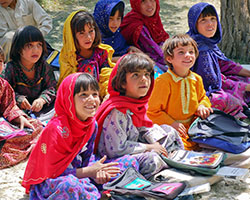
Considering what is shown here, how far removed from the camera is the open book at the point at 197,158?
339 cm

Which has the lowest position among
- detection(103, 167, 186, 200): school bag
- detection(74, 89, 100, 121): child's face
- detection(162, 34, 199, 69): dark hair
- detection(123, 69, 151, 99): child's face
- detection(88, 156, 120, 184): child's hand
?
detection(103, 167, 186, 200): school bag

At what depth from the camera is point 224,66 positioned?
16.8 feet

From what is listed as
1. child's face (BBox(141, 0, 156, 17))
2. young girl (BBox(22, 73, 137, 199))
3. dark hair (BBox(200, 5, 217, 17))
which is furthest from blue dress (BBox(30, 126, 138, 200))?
child's face (BBox(141, 0, 156, 17))

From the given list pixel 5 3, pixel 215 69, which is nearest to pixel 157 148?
pixel 215 69

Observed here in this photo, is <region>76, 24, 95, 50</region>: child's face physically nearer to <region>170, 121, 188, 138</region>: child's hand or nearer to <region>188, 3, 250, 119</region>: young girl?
<region>188, 3, 250, 119</region>: young girl

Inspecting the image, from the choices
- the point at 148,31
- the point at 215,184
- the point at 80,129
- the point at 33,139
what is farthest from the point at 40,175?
the point at 148,31

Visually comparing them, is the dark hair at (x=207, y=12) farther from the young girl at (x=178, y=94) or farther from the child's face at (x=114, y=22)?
the child's face at (x=114, y=22)

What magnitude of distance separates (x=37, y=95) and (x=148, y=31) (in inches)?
75.1

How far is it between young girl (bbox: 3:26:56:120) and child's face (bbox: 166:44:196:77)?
1455mm

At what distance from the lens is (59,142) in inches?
118

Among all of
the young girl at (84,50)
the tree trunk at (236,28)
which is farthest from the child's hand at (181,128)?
the tree trunk at (236,28)

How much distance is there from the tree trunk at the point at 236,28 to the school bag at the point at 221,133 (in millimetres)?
3087

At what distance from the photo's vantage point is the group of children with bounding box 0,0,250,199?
9.90 feet

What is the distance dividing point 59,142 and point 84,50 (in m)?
2.05
